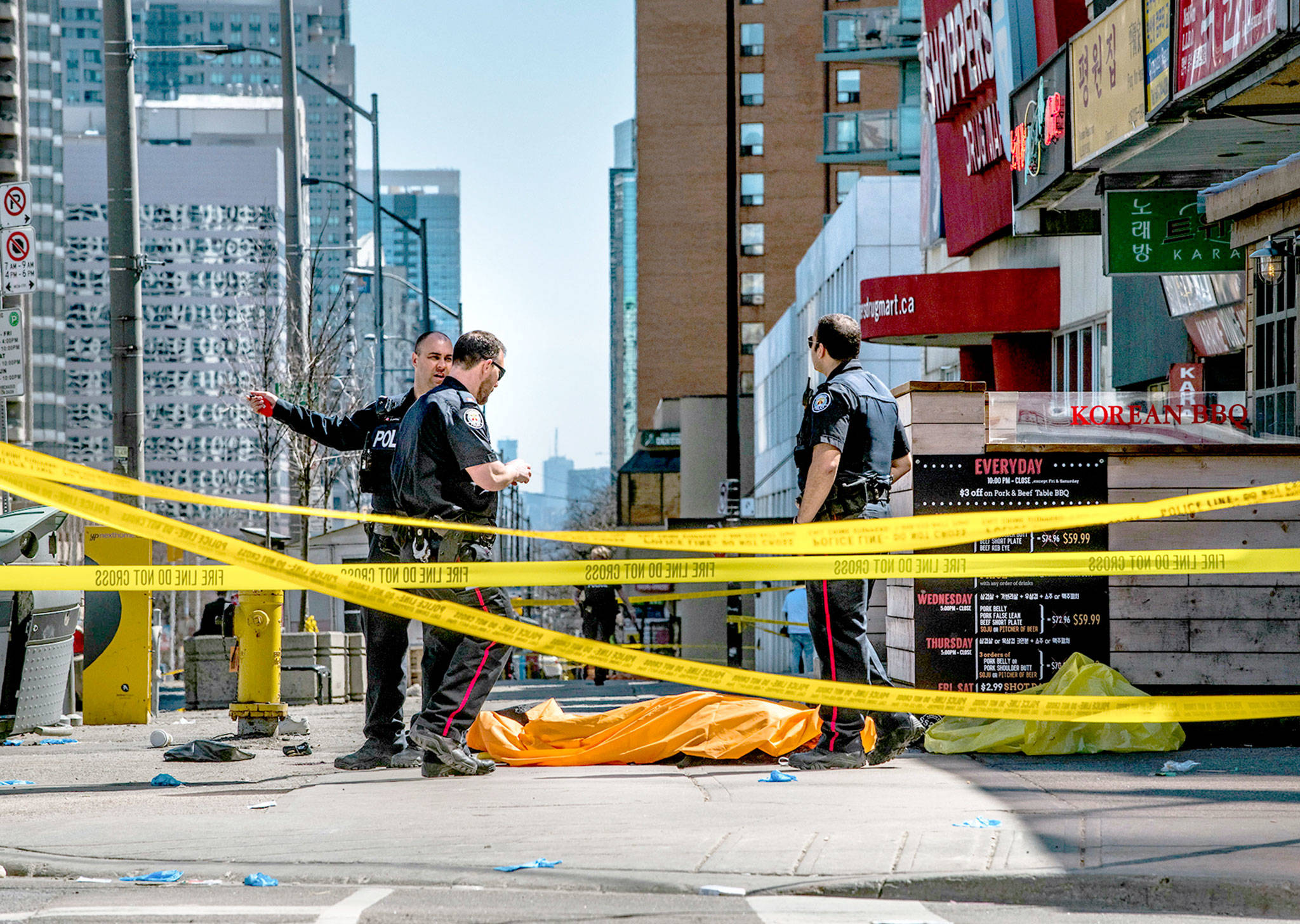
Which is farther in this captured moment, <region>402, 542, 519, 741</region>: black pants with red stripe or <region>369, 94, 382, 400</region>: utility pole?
<region>369, 94, 382, 400</region>: utility pole

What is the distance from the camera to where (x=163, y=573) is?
711 cm

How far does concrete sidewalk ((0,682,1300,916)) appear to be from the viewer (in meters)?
4.80

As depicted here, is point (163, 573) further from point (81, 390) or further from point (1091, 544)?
point (81, 390)

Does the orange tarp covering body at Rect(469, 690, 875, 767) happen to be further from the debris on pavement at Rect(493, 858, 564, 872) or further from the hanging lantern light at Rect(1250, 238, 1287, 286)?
the hanging lantern light at Rect(1250, 238, 1287, 286)

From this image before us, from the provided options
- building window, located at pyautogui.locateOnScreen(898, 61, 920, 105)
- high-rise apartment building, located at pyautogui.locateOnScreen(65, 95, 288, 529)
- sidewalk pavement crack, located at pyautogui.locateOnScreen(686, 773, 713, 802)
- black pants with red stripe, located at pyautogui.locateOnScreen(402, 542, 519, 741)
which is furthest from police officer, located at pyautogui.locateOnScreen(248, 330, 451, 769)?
high-rise apartment building, located at pyautogui.locateOnScreen(65, 95, 288, 529)

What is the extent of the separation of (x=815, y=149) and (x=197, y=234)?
4082 inches

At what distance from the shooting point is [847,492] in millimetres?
7387

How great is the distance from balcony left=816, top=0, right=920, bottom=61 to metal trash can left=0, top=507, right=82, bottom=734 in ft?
102

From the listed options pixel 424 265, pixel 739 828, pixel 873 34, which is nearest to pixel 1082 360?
pixel 739 828

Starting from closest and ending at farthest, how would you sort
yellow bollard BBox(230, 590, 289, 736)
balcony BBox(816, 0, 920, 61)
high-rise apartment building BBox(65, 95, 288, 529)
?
1. yellow bollard BBox(230, 590, 289, 736)
2. balcony BBox(816, 0, 920, 61)
3. high-rise apartment building BBox(65, 95, 288, 529)

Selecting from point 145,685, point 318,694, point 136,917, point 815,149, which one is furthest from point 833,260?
point 815,149

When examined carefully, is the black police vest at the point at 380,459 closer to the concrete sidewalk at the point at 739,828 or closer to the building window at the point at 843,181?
the concrete sidewalk at the point at 739,828

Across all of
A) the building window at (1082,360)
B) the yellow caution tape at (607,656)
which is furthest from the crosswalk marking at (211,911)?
the building window at (1082,360)

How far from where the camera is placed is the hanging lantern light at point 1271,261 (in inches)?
525
